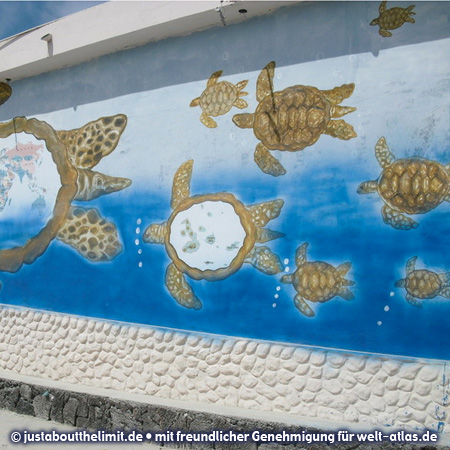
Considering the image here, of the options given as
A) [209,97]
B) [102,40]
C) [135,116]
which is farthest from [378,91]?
[102,40]

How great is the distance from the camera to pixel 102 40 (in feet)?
19.6

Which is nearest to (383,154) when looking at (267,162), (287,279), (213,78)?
(267,162)

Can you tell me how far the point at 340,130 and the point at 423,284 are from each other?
1.42 meters

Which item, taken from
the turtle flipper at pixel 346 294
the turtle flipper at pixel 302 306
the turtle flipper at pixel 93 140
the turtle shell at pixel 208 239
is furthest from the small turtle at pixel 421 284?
the turtle flipper at pixel 93 140

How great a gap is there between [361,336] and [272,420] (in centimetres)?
97

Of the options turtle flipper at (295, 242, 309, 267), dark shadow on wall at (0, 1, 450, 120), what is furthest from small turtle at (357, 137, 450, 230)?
dark shadow on wall at (0, 1, 450, 120)

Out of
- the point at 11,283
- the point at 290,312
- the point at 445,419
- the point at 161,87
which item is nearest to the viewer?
the point at 445,419

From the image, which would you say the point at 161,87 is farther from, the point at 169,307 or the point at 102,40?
the point at 169,307

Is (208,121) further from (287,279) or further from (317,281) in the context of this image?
(317,281)

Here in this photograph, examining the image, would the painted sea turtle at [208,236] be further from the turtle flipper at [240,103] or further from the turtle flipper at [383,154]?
the turtle flipper at [383,154]

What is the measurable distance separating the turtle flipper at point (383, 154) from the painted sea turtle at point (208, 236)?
922 mm

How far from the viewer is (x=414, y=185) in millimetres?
4418

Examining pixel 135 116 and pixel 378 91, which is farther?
pixel 135 116

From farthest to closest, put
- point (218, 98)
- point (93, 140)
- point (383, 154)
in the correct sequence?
point (93, 140)
point (218, 98)
point (383, 154)
